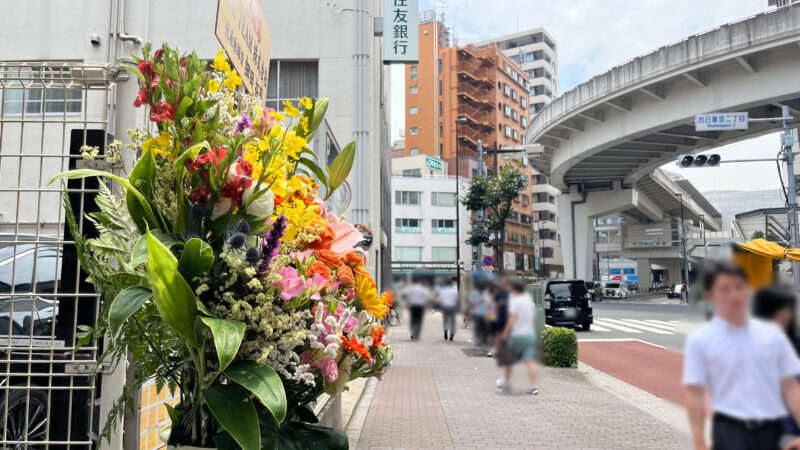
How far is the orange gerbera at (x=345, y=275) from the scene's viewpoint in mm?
1455

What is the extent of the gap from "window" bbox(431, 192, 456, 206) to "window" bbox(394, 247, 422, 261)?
14.8ft

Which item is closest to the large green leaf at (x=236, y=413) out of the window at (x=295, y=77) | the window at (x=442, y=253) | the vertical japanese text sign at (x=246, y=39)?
the vertical japanese text sign at (x=246, y=39)

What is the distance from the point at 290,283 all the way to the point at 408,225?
4705cm

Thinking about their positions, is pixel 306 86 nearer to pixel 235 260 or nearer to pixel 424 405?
pixel 424 405

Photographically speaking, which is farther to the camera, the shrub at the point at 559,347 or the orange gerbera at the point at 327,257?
the shrub at the point at 559,347

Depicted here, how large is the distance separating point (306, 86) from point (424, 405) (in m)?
8.60

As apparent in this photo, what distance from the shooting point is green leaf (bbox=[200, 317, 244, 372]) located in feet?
3.40

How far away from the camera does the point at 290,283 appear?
128 centimetres

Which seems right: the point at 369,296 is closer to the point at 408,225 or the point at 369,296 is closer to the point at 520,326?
the point at 520,326

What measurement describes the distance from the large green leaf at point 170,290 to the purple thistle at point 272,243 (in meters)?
0.19

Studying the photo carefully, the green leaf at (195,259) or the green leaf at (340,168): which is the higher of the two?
the green leaf at (340,168)

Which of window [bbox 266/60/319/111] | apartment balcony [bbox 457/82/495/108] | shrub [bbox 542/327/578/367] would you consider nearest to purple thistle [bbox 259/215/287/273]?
shrub [bbox 542/327/578/367]

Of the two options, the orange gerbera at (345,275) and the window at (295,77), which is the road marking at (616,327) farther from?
the orange gerbera at (345,275)

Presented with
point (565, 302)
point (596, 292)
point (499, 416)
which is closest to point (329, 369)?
point (499, 416)
